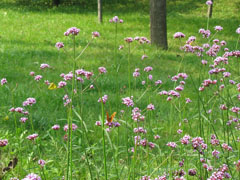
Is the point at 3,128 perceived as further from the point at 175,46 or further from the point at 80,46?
the point at 175,46

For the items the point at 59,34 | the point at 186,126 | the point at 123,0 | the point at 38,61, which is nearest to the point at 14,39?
the point at 59,34

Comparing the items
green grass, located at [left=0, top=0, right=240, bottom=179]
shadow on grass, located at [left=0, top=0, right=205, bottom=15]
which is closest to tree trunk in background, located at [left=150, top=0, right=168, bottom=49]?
green grass, located at [left=0, top=0, right=240, bottom=179]

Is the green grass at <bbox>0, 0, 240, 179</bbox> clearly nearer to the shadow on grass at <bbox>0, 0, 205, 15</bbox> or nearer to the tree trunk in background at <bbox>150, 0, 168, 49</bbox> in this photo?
the tree trunk in background at <bbox>150, 0, 168, 49</bbox>

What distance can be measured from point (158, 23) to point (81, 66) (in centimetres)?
390

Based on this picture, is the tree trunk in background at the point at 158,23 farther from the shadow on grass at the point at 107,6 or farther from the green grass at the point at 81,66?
the shadow on grass at the point at 107,6

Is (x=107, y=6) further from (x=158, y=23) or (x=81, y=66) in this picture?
(x=81, y=66)

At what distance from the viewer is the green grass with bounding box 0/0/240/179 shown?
311 centimetres

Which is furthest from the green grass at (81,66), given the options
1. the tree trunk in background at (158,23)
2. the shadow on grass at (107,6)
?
the shadow on grass at (107,6)

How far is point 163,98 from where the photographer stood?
17.3ft

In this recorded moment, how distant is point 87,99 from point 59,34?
5.90 meters

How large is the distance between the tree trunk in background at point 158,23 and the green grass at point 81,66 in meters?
0.38

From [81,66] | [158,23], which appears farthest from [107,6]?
[81,66]

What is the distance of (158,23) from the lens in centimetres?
934

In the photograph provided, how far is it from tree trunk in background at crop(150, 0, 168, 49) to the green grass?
0.38m
